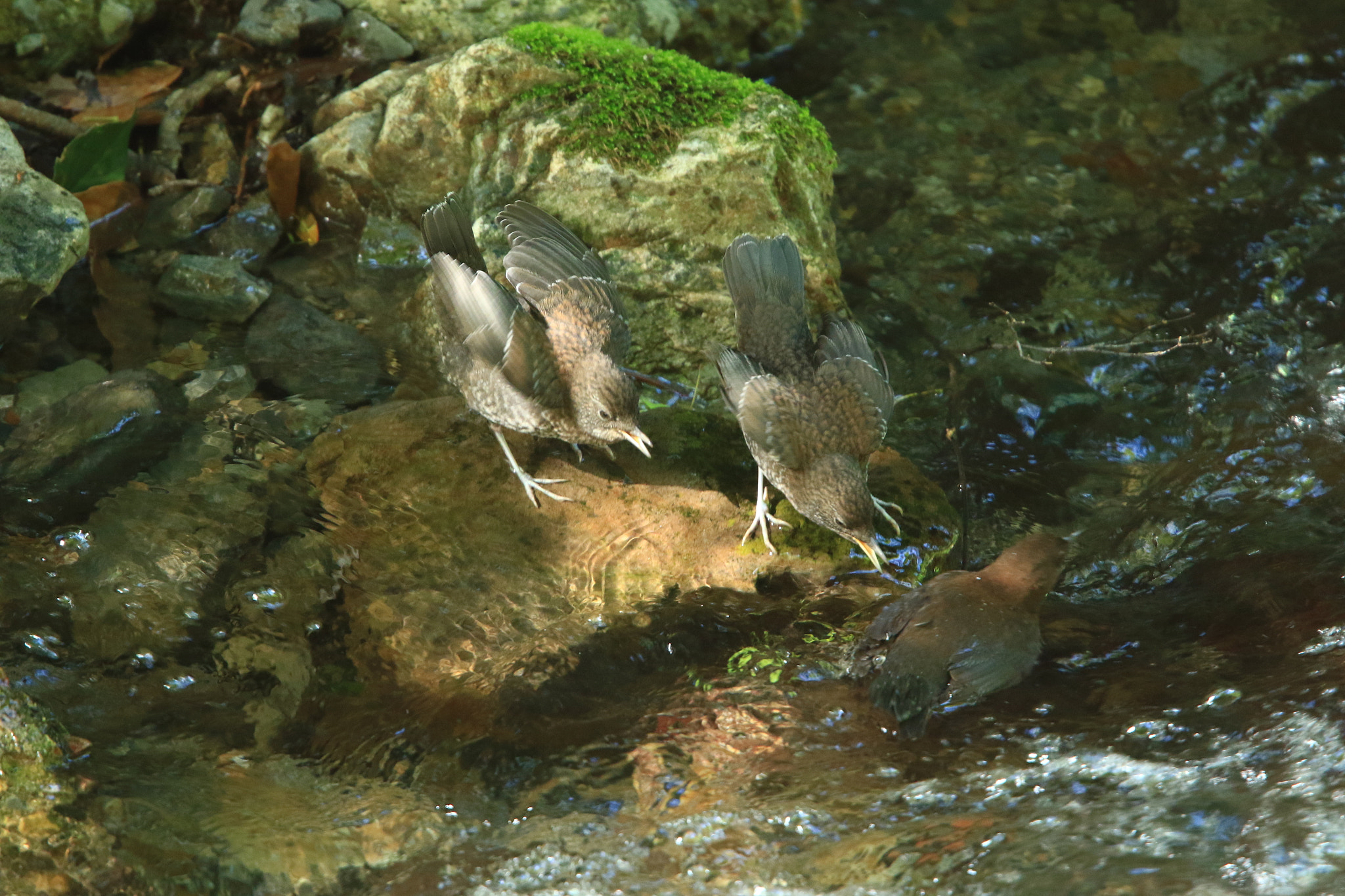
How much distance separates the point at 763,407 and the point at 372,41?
13.0 feet

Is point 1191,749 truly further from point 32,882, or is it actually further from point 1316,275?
point 1316,275

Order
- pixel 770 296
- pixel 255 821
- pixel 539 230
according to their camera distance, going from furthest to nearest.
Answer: pixel 539 230
pixel 770 296
pixel 255 821

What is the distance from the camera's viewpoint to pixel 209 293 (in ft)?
18.1

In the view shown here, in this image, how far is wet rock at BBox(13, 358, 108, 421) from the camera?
489cm

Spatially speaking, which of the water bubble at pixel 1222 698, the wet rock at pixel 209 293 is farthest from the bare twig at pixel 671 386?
the water bubble at pixel 1222 698

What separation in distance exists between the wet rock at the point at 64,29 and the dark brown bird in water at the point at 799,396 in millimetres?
4309

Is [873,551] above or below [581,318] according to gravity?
below

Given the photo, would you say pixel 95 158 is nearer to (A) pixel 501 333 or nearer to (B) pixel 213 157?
(B) pixel 213 157

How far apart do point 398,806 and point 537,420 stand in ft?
5.48

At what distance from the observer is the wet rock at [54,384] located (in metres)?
4.89

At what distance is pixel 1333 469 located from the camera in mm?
4656

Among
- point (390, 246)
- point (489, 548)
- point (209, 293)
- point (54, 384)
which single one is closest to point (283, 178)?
point (390, 246)

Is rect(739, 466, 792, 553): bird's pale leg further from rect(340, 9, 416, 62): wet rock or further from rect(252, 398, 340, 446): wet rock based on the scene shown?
rect(340, 9, 416, 62): wet rock

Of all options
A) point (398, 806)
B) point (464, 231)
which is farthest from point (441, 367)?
point (398, 806)
